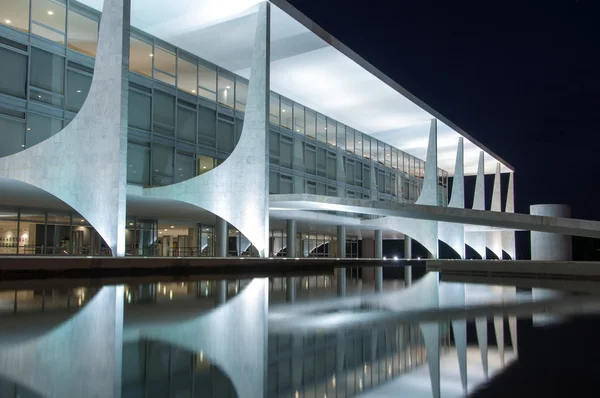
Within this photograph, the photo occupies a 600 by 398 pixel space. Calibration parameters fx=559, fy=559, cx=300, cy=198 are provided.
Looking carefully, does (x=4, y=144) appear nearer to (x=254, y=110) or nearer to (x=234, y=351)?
(x=254, y=110)

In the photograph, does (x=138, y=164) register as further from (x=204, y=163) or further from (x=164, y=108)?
(x=204, y=163)

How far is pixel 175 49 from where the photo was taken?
85.8 feet

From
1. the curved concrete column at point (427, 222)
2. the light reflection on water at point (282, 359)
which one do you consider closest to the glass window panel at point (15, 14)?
the light reflection on water at point (282, 359)

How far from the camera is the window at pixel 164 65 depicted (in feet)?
82.7

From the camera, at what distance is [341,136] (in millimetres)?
40438

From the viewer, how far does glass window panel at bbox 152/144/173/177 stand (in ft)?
81.5

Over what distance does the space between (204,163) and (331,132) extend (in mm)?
13915

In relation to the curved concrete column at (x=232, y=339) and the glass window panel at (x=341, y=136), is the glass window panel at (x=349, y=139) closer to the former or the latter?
the glass window panel at (x=341, y=136)

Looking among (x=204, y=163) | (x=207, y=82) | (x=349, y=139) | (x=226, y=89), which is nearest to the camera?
(x=204, y=163)

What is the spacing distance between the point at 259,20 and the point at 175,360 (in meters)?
21.6

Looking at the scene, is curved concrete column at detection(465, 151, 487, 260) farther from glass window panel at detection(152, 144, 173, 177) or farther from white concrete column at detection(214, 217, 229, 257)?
glass window panel at detection(152, 144, 173, 177)

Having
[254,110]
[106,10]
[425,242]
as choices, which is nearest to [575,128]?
[425,242]

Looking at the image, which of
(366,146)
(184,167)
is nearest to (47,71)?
(184,167)

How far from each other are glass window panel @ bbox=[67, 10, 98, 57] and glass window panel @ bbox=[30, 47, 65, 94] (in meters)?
0.94
